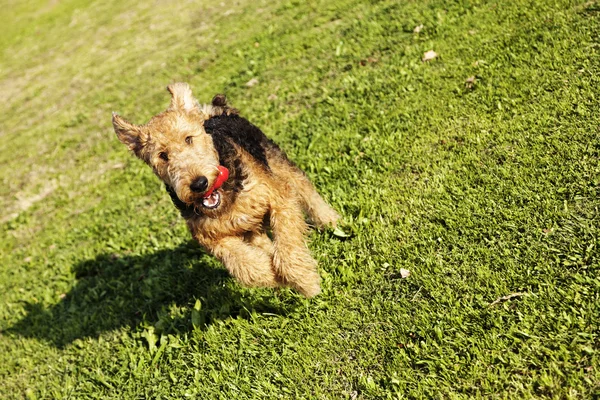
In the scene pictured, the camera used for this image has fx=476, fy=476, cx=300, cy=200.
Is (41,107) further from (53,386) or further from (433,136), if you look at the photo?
(433,136)

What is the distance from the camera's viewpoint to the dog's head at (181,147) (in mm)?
4176

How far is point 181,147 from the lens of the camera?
4.50 m

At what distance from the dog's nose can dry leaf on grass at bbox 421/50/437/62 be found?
4.66 meters

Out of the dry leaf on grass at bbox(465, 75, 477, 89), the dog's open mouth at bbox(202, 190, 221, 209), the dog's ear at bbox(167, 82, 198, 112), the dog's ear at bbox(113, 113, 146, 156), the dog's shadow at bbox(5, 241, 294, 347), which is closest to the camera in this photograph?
the dog's open mouth at bbox(202, 190, 221, 209)

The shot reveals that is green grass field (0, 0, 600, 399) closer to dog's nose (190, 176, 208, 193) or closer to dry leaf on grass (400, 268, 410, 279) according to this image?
dry leaf on grass (400, 268, 410, 279)

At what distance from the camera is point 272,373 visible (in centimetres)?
416

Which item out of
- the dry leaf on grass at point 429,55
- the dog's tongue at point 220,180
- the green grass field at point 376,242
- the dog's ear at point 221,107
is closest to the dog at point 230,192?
the dog's tongue at point 220,180

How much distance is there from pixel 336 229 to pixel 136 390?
2617mm

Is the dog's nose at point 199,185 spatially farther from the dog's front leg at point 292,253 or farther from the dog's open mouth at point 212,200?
the dog's front leg at point 292,253

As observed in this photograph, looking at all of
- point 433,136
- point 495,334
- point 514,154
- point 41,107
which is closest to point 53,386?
point 495,334

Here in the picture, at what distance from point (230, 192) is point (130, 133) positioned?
1.26m

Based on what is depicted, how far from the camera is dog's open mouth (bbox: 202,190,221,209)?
4.18m

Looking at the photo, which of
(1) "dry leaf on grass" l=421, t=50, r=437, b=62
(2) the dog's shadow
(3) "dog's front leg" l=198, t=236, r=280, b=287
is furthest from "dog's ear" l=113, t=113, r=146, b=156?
(1) "dry leaf on grass" l=421, t=50, r=437, b=62

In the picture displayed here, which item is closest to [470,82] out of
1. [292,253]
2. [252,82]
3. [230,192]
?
[292,253]
